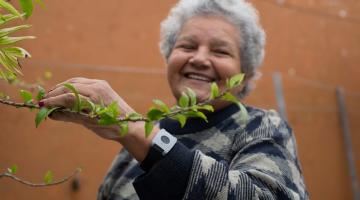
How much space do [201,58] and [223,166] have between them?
0.62m

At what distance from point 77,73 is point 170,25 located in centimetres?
271

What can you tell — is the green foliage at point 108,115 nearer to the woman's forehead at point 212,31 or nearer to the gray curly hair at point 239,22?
the woman's forehead at point 212,31

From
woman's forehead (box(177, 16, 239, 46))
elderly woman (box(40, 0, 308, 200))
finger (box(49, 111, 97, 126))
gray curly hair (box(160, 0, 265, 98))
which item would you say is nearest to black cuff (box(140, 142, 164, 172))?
elderly woman (box(40, 0, 308, 200))

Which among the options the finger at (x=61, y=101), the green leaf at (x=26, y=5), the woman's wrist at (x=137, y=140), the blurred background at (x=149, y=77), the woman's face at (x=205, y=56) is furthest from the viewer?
the blurred background at (x=149, y=77)

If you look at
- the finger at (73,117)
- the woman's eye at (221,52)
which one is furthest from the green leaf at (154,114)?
the woman's eye at (221,52)

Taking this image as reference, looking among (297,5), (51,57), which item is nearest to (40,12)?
(51,57)

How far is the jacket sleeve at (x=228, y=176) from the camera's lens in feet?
3.45

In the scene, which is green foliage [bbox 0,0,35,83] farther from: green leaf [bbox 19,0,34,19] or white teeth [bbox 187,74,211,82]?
white teeth [bbox 187,74,211,82]

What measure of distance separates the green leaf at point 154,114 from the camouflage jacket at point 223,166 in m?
0.19

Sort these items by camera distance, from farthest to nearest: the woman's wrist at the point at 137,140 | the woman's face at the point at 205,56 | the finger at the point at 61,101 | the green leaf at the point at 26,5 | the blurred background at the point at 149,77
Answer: the blurred background at the point at 149,77, the woman's face at the point at 205,56, the woman's wrist at the point at 137,140, the finger at the point at 61,101, the green leaf at the point at 26,5

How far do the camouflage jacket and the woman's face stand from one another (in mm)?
112

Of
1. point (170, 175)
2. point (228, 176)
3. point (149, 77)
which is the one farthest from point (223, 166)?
point (149, 77)

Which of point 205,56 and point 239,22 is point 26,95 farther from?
point 239,22

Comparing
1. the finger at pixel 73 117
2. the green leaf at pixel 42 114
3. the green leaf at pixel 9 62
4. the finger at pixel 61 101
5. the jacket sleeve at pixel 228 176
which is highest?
the green leaf at pixel 9 62
